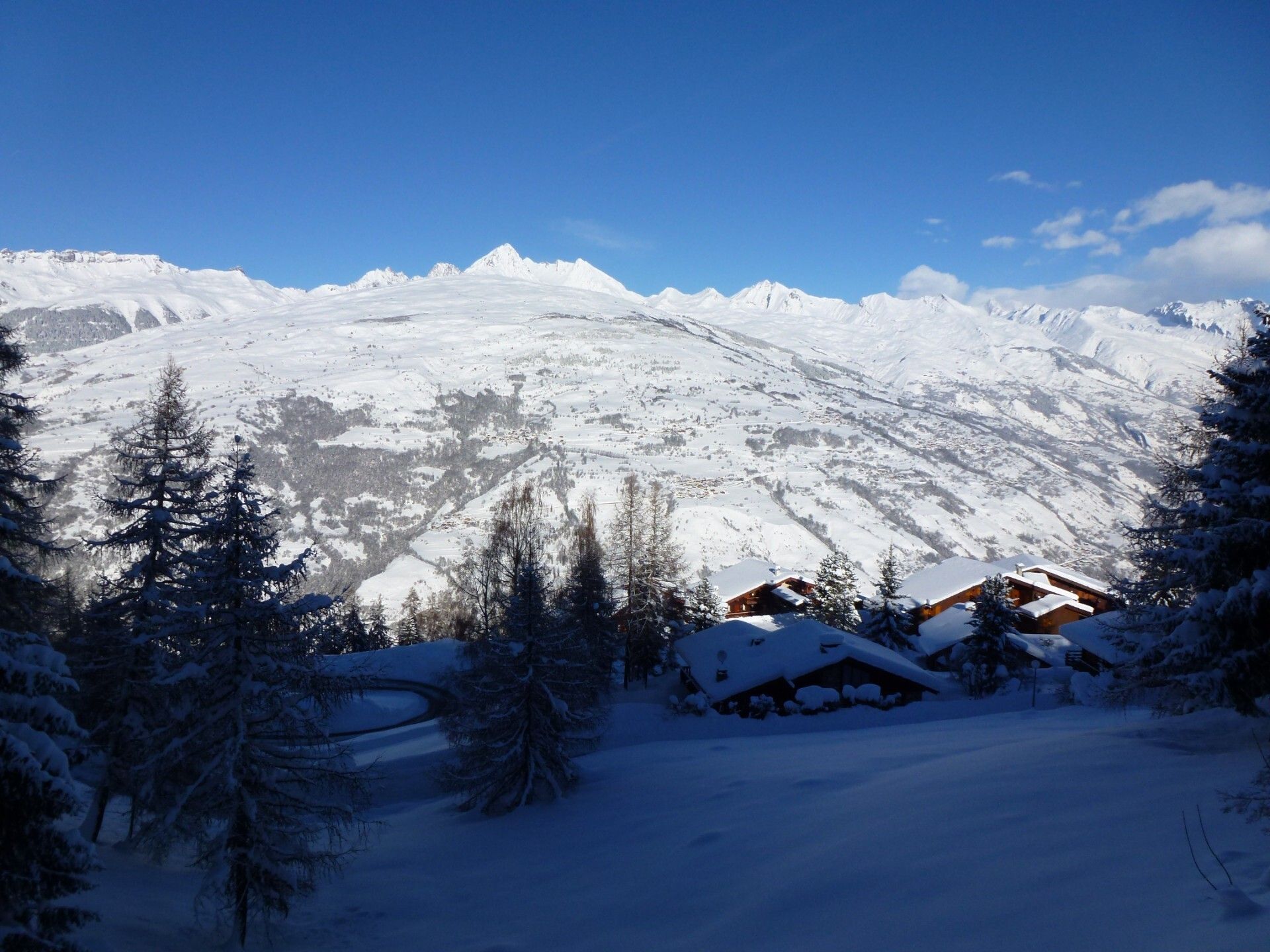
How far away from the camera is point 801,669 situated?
30.8 m

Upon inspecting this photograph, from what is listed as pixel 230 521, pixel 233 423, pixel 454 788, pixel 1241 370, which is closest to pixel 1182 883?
pixel 1241 370

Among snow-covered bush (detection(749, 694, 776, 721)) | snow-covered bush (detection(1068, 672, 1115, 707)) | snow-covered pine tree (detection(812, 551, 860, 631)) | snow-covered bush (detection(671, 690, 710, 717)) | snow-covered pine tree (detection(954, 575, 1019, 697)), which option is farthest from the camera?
snow-covered pine tree (detection(812, 551, 860, 631))

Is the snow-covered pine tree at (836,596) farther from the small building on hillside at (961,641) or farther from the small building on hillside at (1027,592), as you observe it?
the small building on hillside at (1027,592)

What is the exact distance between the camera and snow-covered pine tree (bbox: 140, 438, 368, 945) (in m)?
10.8

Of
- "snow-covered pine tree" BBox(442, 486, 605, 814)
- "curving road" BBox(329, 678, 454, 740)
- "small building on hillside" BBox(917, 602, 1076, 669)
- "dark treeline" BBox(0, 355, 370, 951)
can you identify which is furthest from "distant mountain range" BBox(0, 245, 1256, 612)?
"dark treeline" BBox(0, 355, 370, 951)

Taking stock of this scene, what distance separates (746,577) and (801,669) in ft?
103

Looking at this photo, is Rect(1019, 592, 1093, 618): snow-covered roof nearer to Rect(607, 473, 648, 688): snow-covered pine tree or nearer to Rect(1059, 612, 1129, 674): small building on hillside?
Rect(1059, 612, 1129, 674): small building on hillside

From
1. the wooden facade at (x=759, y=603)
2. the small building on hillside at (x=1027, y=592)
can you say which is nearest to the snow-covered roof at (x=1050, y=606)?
the small building on hillside at (x=1027, y=592)

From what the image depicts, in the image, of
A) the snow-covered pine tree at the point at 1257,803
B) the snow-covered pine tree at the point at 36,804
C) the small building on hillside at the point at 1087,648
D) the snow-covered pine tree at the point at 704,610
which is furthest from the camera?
the snow-covered pine tree at the point at 704,610

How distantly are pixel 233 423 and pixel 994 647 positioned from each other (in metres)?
154

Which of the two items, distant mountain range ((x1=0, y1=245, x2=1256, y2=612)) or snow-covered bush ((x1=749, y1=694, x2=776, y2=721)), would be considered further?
distant mountain range ((x1=0, y1=245, x2=1256, y2=612))

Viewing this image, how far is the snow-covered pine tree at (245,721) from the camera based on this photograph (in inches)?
424

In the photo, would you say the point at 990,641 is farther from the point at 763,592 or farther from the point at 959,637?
the point at 763,592

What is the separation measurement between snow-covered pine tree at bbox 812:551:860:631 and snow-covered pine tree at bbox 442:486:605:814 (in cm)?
2611
